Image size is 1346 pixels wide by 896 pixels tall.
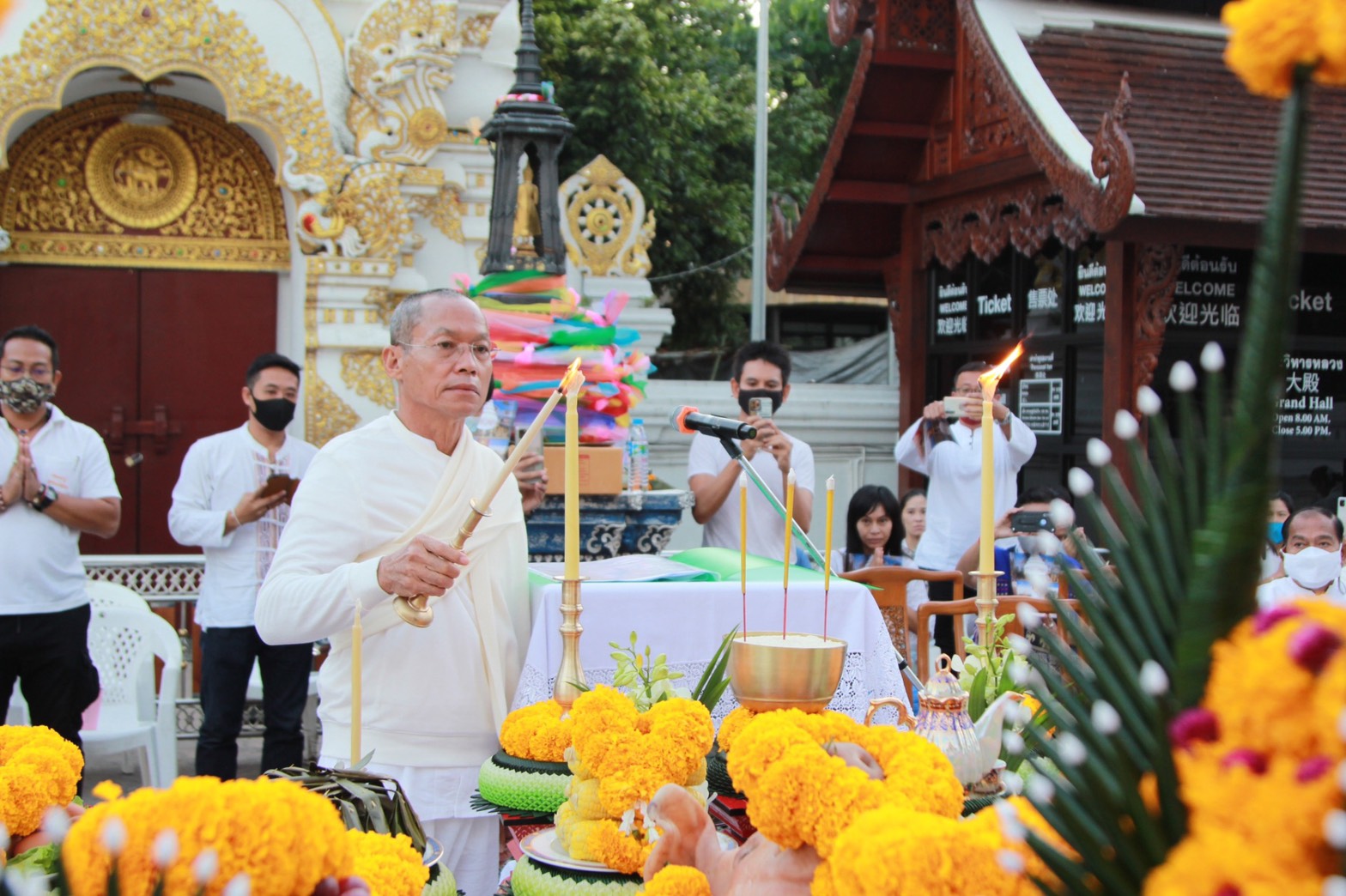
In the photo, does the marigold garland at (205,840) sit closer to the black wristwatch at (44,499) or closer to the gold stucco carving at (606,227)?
the black wristwatch at (44,499)

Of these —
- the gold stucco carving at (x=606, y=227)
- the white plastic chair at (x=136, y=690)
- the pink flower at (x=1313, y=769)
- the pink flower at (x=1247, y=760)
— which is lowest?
the white plastic chair at (x=136, y=690)

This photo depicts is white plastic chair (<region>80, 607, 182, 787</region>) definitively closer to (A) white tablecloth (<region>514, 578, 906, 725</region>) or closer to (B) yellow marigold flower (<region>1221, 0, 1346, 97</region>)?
(A) white tablecloth (<region>514, 578, 906, 725</region>)

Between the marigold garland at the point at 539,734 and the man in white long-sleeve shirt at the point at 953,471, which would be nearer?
the marigold garland at the point at 539,734

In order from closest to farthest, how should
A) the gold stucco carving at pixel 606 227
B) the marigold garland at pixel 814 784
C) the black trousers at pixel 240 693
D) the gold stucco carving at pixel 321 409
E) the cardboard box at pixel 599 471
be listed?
the marigold garland at pixel 814 784 < the cardboard box at pixel 599 471 < the black trousers at pixel 240 693 < the gold stucco carving at pixel 606 227 < the gold stucco carving at pixel 321 409

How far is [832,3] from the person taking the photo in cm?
688

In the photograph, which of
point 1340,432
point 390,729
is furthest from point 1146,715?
point 1340,432

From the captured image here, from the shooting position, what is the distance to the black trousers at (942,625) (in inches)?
179

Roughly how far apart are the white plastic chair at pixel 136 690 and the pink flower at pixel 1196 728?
437 cm

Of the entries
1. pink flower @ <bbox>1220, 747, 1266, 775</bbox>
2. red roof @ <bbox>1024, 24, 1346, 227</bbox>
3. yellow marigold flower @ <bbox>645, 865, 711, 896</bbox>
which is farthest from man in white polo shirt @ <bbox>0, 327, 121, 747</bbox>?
red roof @ <bbox>1024, 24, 1346, 227</bbox>

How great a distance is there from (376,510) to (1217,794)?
196 centimetres

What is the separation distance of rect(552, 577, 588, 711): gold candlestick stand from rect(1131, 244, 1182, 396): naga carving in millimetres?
4625

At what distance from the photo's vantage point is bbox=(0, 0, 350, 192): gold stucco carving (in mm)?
6359

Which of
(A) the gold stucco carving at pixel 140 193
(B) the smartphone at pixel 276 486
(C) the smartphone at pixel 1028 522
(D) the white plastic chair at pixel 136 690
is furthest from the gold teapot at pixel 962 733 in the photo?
(A) the gold stucco carving at pixel 140 193

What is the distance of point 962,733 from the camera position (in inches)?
57.6
